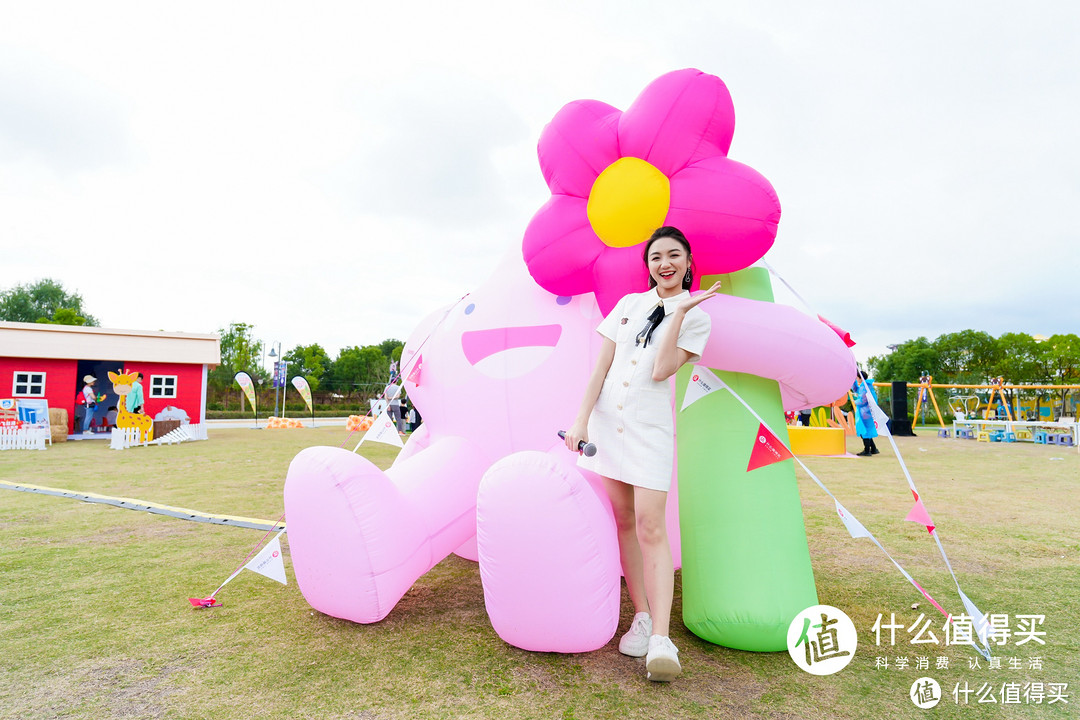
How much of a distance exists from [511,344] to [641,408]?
90 centimetres

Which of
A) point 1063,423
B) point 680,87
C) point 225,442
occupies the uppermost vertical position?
point 680,87

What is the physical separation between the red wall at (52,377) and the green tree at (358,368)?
2557cm

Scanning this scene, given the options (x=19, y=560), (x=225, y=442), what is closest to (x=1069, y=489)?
(x=19, y=560)

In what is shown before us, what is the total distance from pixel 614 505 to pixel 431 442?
1.31 m

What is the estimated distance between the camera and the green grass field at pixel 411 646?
1946 mm

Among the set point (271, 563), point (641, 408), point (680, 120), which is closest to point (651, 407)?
point (641, 408)

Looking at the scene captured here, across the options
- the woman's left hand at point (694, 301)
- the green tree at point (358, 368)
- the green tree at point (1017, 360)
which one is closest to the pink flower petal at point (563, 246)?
the woman's left hand at point (694, 301)

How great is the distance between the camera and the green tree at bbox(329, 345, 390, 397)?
42.5m

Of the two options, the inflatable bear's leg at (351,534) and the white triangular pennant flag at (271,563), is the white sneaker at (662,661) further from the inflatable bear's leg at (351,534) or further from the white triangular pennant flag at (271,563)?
the white triangular pennant flag at (271,563)

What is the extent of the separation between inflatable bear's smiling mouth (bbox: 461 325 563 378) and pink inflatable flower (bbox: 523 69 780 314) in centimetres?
30

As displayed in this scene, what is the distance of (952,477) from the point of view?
8.13m

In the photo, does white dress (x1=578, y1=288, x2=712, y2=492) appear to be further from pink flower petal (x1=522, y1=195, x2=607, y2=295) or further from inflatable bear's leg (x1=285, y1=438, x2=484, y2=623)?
inflatable bear's leg (x1=285, y1=438, x2=484, y2=623)

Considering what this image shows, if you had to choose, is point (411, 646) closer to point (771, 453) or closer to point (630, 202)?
point (771, 453)

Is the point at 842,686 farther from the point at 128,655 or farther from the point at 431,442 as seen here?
the point at 128,655
